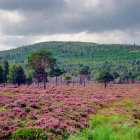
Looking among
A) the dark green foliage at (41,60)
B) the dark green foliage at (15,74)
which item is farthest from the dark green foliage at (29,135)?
the dark green foliage at (15,74)

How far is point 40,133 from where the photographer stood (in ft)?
24.3

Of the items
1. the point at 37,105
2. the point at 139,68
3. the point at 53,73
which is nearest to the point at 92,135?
the point at 37,105

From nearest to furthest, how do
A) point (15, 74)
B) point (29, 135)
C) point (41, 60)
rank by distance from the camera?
point (29, 135)
point (41, 60)
point (15, 74)

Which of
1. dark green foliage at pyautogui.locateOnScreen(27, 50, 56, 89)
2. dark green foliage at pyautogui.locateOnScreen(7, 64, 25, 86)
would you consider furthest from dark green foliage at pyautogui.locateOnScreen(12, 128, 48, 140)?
dark green foliage at pyautogui.locateOnScreen(7, 64, 25, 86)

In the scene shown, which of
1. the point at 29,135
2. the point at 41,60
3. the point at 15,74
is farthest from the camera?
the point at 15,74

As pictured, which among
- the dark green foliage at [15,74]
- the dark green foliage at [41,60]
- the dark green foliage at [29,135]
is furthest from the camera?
the dark green foliage at [15,74]

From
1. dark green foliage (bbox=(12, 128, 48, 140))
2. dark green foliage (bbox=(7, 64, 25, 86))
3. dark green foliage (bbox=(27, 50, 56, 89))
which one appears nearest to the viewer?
dark green foliage (bbox=(12, 128, 48, 140))

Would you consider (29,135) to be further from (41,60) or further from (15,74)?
(15,74)

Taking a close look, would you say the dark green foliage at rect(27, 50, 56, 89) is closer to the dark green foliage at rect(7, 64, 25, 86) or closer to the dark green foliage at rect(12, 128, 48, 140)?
the dark green foliage at rect(7, 64, 25, 86)

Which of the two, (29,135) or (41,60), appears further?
(41,60)

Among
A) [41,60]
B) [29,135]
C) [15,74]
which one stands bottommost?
[29,135]

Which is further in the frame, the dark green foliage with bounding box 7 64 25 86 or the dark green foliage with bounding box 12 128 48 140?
the dark green foliage with bounding box 7 64 25 86

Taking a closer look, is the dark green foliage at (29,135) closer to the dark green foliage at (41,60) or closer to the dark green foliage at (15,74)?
the dark green foliage at (41,60)

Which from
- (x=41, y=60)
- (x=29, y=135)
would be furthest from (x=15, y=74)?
(x=29, y=135)
